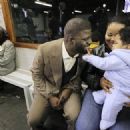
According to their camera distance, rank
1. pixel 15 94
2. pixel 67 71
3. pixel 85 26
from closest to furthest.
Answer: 1. pixel 85 26
2. pixel 67 71
3. pixel 15 94

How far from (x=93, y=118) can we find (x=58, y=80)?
1.86 feet

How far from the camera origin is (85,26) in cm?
215

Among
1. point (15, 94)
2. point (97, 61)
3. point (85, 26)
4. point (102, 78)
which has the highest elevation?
point (85, 26)

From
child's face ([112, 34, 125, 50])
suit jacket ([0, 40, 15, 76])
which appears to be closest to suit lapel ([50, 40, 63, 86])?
child's face ([112, 34, 125, 50])

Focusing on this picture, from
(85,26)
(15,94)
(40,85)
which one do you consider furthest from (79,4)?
(15,94)

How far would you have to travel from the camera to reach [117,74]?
1880 millimetres

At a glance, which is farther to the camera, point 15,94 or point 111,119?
point 15,94

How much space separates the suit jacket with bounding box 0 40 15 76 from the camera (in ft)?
12.8

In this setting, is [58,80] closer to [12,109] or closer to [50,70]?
[50,70]

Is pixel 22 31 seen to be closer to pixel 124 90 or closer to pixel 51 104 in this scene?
pixel 51 104

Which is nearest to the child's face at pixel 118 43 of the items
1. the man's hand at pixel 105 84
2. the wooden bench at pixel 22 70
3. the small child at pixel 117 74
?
the small child at pixel 117 74

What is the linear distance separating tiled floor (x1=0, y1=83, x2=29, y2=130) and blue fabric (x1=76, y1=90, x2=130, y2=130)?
1287 mm

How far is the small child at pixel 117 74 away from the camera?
182 cm

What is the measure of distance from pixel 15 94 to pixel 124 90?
2.75m
